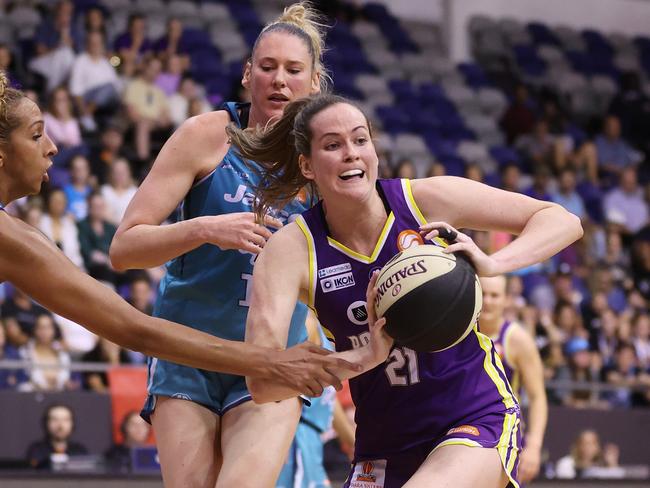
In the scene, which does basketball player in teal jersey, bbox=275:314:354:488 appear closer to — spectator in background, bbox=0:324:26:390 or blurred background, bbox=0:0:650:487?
blurred background, bbox=0:0:650:487

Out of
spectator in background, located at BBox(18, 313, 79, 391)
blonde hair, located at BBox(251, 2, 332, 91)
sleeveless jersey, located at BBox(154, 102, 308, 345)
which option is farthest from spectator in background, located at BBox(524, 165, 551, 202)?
sleeveless jersey, located at BBox(154, 102, 308, 345)

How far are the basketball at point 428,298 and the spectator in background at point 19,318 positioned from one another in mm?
5083

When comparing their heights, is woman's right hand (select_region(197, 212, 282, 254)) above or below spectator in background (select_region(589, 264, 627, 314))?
below

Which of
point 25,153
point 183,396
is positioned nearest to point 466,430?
point 183,396

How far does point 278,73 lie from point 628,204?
32.6 feet

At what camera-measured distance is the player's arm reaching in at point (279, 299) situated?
348 centimetres

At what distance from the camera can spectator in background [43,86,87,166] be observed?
384 inches

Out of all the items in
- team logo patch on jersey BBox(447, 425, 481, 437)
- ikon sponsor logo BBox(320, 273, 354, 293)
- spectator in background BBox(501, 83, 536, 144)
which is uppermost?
spectator in background BBox(501, 83, 536, 144)

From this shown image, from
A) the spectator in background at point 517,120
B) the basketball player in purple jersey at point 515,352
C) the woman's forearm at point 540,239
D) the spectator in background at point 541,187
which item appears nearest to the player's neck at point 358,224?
the woman's forearm at point 540,239

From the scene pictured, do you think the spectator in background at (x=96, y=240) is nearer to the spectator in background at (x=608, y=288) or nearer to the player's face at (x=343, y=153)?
the player's face at (x=343, y=153)

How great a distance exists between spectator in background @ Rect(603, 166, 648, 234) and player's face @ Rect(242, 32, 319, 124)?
9480mm

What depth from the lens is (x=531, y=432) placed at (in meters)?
6.30

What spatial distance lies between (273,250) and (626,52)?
1460 centimetres

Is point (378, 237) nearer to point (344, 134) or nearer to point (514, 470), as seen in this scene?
point (344, 134)
